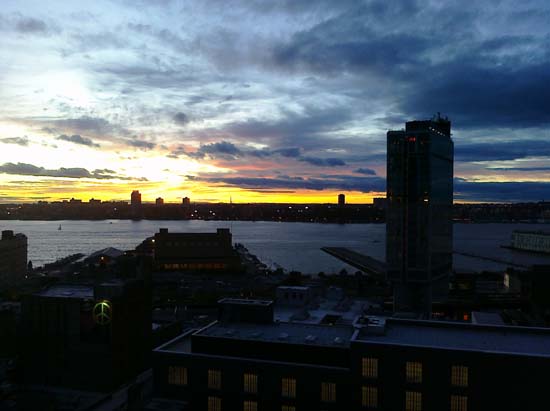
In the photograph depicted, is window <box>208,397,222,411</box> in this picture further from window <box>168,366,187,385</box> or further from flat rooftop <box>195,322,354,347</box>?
flat rooftop <box>195,322,354,347</box>

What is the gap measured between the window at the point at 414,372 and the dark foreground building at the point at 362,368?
0.7 inches

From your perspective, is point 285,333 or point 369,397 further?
point 285,333

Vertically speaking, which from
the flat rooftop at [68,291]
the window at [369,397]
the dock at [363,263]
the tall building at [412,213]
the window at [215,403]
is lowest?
the dock at [363,263]

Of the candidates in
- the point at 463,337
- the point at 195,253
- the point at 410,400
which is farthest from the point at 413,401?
the point at 195,253

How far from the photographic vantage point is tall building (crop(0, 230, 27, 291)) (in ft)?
98.2

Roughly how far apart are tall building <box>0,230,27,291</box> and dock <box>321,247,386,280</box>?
24.0m

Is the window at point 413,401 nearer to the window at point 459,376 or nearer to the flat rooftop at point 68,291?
the window at point 459,376

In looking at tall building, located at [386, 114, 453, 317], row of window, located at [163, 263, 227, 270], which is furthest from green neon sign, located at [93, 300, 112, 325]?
row of window, located at [163, 263, 227, 270]

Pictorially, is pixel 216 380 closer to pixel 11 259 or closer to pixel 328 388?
pixel 328 388

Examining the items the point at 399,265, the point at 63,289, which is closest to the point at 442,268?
the point at 399,265

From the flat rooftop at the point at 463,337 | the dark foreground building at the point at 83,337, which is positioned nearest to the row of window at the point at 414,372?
the flat rooftop at the point at 463,337

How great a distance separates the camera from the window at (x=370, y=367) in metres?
9.50

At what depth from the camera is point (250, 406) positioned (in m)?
10.1

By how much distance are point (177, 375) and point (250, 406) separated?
1.56 meters
